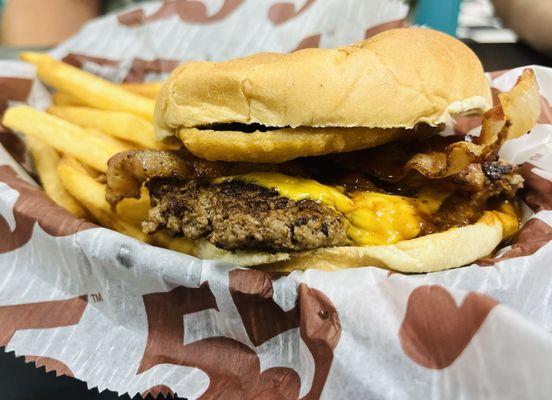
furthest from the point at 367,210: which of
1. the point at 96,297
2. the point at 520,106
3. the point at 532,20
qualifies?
the point at 532,20

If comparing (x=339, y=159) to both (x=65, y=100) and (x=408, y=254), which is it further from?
(x=65, y=100)

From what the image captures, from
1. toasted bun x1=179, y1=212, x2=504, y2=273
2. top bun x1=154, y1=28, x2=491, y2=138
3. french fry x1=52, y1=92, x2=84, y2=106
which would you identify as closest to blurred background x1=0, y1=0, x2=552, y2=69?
french fry x1=52, y1=92, x2=84, y2=106

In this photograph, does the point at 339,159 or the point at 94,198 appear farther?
the point at 94,198

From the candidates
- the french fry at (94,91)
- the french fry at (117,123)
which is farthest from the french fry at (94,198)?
the french fry at (94,91)

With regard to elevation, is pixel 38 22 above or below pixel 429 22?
below

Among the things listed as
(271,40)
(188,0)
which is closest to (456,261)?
(271,40)

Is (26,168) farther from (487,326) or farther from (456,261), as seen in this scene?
(487,326)

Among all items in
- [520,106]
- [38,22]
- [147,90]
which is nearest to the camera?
[520,106]
